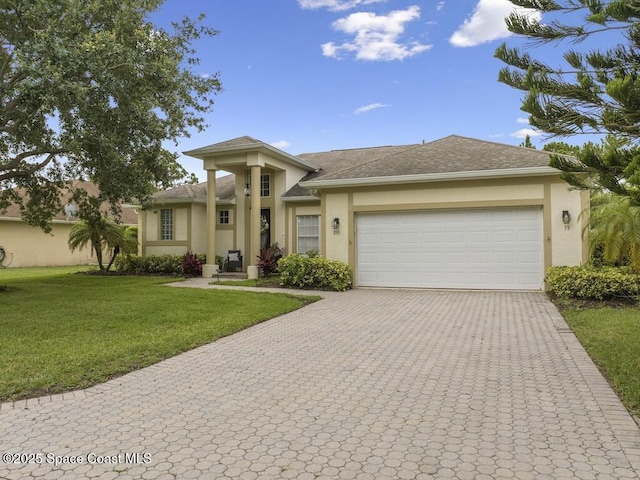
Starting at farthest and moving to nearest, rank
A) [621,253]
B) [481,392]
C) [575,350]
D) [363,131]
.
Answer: [363,131] → [621,253] → [575,350] → [481,392]

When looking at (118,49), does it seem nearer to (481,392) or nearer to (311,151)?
(481,392)

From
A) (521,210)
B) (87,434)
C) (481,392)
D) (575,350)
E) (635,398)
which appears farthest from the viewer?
(521,210)

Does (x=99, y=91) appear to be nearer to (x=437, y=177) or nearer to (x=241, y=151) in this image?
(x=241, y=151)

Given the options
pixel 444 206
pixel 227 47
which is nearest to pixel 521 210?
pixel 444 206

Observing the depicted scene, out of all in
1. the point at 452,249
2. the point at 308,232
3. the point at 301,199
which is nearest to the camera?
the point at 452,249

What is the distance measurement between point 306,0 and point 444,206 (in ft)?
24.8

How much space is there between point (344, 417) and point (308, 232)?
13.7m

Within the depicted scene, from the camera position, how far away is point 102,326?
25.2ft

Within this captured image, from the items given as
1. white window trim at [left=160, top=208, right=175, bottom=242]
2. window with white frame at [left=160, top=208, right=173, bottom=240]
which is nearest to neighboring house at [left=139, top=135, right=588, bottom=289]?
white window trim at [left=160, top=208, right=175, bottom=242]

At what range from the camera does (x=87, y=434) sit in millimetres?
3598

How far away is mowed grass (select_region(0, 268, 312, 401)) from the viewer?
5.13 metres

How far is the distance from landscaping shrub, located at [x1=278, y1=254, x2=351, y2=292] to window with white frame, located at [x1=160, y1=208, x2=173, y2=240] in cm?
770

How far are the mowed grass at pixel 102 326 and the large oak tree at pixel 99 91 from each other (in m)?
2.96

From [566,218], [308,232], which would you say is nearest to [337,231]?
[308,232]
